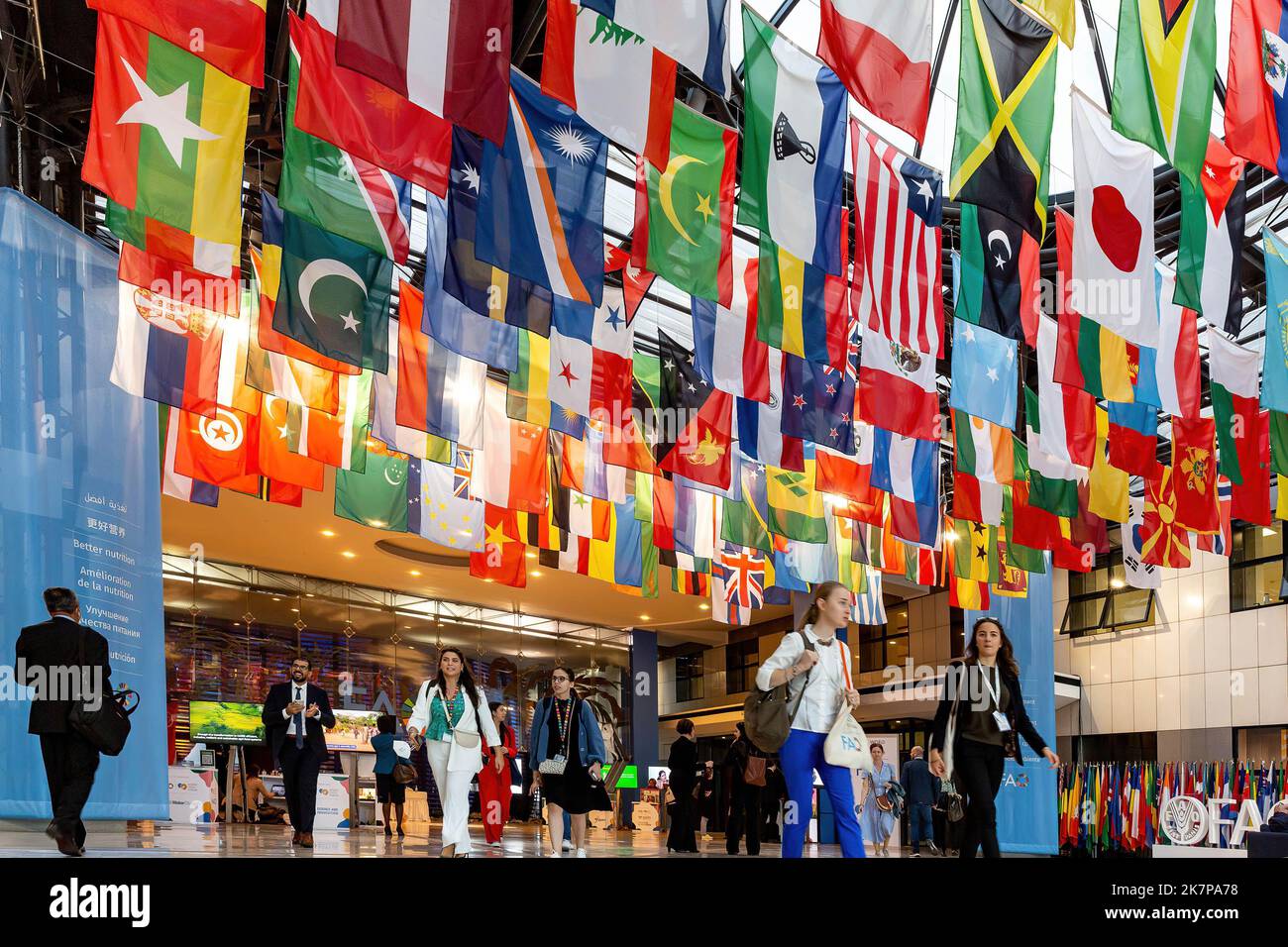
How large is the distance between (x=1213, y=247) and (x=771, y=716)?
7458 mm

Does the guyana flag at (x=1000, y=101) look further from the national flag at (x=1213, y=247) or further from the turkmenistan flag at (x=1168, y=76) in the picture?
the national flag at (x=1213, y=247)

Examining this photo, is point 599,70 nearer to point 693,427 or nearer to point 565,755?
point 565,755

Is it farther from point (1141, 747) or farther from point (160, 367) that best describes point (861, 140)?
point (1141, 747)

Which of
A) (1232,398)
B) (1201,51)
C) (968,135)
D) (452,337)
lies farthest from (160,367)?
(1232,398)

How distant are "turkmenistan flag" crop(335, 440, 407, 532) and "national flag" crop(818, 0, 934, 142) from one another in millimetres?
9553

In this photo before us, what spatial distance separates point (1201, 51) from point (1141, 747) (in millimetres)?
26742

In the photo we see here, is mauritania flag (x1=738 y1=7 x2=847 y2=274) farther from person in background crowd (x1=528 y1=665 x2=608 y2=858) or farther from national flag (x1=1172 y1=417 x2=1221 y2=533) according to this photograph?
national flag (x1=1172 y1=417 x2=1221 y2=533)

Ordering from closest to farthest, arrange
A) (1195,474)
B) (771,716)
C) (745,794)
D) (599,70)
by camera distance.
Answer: (771,716)
(599,70)
(745,794)
(1195,474)

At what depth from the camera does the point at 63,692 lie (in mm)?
7438

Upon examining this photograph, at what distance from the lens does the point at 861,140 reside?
11.6 m

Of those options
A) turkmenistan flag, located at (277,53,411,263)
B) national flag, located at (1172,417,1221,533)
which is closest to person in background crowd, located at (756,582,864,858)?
turkmenistan flag, located at (277,53,411,263)

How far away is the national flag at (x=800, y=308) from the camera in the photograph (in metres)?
12.3

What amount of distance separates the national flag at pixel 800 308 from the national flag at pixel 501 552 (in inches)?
280

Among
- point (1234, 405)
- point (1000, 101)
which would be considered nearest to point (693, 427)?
point (1234, 405)
